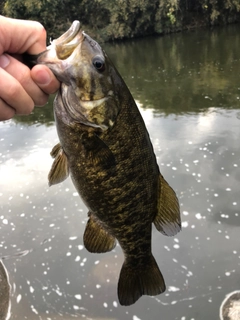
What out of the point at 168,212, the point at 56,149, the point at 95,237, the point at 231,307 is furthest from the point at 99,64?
the point at 231,307

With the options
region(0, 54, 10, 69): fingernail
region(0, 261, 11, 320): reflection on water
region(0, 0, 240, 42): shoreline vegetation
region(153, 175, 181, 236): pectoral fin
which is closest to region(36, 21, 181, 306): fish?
region(153, 175, 181, 236): pectoral fin

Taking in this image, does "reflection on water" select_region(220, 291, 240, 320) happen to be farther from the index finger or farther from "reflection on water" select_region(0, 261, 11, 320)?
the index finger

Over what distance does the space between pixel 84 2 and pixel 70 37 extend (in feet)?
120

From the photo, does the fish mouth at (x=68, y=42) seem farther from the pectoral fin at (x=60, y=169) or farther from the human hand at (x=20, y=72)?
the pectoral fin at (x=60, y=169)

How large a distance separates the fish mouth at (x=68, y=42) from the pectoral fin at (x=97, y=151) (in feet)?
1.24

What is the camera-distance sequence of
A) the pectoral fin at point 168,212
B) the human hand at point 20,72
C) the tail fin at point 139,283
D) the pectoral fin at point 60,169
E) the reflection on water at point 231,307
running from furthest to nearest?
1. the reflection on water at point 231,307
2. the tail fin at point 139,283
3. the pectoral fin at point 168,212
4. the pectoral fin at point 60,169
5. the human hand at point 20,72

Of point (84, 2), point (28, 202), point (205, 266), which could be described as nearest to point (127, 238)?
point (205, 266)

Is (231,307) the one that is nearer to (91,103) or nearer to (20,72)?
(91,103)

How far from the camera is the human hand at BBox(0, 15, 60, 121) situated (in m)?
1.49

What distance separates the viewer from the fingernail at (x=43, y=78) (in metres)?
1.50

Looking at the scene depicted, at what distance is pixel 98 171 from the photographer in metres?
Result: 1.77

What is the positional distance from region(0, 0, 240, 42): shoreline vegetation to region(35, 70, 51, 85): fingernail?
105 feet

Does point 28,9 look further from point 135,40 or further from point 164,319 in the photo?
point 164,319

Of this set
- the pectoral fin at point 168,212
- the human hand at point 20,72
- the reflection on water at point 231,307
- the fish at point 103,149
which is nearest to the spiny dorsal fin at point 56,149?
the fish at point 103,149
